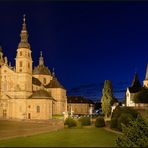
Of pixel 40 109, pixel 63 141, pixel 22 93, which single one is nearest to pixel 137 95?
pixel 40 109

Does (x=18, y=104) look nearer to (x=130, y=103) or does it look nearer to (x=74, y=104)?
(x=130, y=103)

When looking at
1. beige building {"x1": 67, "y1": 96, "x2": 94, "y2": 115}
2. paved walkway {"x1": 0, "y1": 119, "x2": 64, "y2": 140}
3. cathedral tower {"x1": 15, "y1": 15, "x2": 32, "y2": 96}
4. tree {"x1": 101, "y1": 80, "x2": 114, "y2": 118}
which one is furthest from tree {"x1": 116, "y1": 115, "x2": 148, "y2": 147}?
beige building {"x1": 67, "y1": 96, "x2": 94, "y2": 115}

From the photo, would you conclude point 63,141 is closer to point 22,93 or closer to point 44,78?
point 22,93

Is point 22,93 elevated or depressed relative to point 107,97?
elevated

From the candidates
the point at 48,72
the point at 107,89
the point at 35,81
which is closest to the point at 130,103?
the point at 107,89

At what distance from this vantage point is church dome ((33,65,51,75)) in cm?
12688

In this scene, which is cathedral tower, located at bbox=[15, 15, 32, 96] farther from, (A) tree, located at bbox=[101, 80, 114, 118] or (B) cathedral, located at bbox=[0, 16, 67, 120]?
(A) tree, located at bbox=[101, 80, 114, 118]

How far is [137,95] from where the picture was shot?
261ft

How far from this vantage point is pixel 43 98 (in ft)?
333

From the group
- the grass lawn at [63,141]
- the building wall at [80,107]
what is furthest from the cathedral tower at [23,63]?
the grass lawn at [63,141]

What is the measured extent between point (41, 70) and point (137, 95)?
53.9 m

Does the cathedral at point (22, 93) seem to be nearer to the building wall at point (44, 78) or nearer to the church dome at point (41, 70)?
the building wall at point (44, 78)

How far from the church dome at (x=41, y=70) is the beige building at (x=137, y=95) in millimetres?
35297

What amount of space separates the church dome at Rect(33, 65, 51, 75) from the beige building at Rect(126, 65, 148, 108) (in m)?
35.3
